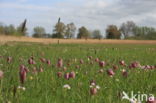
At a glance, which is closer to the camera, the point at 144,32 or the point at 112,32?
the point at 112,32

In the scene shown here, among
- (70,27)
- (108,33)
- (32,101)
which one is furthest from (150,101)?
(108,33)

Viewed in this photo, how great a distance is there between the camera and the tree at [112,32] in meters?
144

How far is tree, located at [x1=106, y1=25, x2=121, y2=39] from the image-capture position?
144125mm

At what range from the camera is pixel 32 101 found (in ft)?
14.3

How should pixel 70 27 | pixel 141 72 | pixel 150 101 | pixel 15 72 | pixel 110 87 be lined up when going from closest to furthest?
pixel 150 101 < pixel 110 87 < pixel 15 72 < pixel 141 72 < pixel 70 27

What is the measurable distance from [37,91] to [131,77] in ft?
7.54

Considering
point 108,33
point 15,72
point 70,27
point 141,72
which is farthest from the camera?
point 108,33

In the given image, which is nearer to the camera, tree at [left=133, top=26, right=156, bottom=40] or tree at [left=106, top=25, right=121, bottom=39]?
tree at [left=106, top=25, right=121, bottom=39]

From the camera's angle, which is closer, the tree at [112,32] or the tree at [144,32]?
the tree at [112,32]

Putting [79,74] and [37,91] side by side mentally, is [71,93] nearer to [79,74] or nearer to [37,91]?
[37,91]

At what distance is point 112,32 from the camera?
14812 cm

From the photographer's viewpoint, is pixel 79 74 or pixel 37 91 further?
pixel 79 74

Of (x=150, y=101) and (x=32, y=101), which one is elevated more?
(x=150, y=101)

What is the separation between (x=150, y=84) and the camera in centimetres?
601
